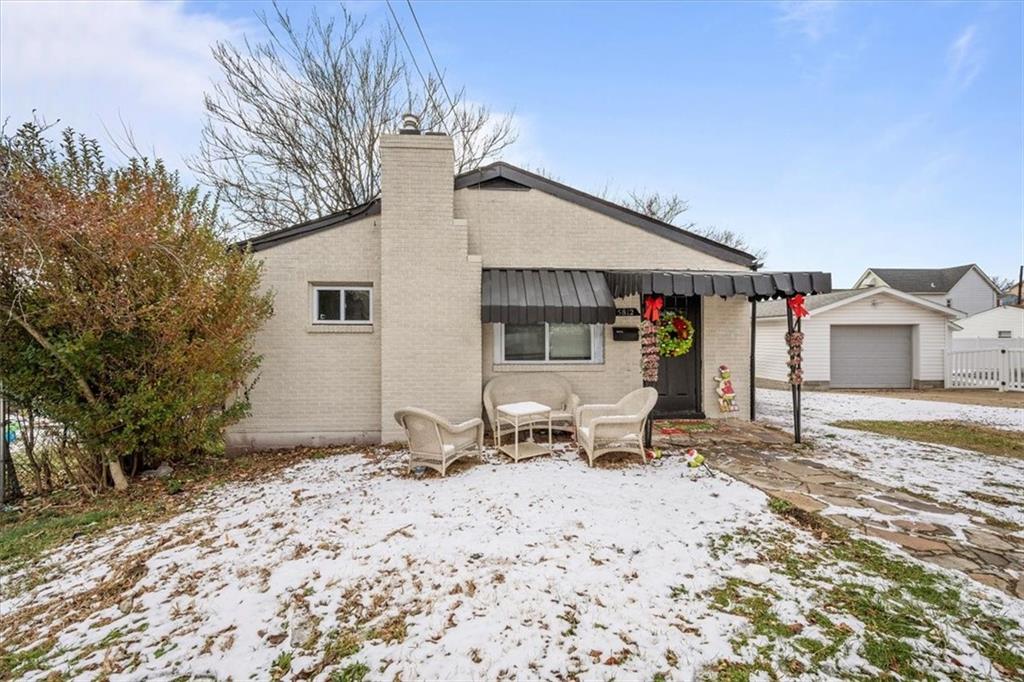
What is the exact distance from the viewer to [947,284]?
32.6 metres

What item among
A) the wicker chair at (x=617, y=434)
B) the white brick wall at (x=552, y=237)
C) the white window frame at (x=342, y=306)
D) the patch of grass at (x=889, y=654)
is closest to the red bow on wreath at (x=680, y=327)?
the white brick wall at (x=552, y=237)

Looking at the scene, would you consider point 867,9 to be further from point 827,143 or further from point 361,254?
point 361,254

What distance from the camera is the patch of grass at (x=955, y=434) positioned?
24.2 feet

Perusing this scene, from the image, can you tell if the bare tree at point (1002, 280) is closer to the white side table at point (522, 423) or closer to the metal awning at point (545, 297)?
the metal awning at point (545, 297)

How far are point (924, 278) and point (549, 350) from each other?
41.3 metres

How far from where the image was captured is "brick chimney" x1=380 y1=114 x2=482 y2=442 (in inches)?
295

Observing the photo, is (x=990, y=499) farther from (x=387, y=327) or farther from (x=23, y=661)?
(x=23, y=661)

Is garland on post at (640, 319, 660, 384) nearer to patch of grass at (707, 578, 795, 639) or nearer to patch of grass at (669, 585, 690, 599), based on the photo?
patch of grass at (707, 578, 795, 639)

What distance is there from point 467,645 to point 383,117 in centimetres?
1686

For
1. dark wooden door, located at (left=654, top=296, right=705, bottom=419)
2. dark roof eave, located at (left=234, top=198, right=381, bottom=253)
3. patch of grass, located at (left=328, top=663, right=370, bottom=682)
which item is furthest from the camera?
dark wooden door, located at (left=654, top=296, right=705, bottom=419)

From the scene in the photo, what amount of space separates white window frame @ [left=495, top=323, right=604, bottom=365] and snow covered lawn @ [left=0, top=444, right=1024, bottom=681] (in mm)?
3911

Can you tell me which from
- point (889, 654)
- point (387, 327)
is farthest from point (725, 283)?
point (387, 327)

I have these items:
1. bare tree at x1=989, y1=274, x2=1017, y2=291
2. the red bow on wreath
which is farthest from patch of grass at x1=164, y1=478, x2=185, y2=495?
bare tree at x1=989, y1=274, x2=1017, y2=291

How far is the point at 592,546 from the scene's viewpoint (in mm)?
3736
